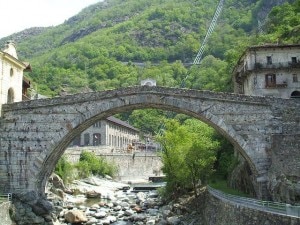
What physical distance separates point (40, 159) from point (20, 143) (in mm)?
1767

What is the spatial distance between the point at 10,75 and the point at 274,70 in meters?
20.0

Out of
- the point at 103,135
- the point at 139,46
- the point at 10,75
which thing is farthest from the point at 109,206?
the point at 139,46

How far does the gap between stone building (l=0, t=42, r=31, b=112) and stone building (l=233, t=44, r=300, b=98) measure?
57.8ft

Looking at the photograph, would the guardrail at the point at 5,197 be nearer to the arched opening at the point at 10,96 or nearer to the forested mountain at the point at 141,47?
the arched opening at the point at 10,96

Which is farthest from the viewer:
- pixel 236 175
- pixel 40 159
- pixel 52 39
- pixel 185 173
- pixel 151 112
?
pixel 52 39

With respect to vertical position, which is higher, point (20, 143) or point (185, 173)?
point (20, 143)

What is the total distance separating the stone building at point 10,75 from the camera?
26.9 metres

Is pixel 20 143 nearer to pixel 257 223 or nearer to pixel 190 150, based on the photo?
pixel 190 150

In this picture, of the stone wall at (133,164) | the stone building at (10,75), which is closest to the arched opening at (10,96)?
the stone building at (10,75)

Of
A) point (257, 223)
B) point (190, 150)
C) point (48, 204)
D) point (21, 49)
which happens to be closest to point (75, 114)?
point (48, 204)

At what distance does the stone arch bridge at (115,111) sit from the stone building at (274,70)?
6856 millimetres

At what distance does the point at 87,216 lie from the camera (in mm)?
31953

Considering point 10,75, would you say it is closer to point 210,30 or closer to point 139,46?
point 210,30

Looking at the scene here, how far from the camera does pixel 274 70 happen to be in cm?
3142
